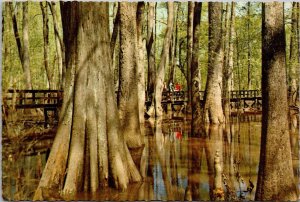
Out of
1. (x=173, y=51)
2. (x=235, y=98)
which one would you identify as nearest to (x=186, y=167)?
(x=235, y=98)

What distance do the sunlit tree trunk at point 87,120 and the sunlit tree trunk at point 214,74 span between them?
1.09 m

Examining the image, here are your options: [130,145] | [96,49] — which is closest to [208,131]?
[130,145]

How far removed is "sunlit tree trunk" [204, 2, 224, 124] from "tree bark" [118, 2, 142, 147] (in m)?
0.82

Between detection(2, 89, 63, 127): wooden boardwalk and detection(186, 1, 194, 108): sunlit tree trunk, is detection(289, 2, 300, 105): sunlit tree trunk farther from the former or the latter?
detection(2, 89, 63, 127): wooden boardwalk

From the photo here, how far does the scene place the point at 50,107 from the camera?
4.33 metres

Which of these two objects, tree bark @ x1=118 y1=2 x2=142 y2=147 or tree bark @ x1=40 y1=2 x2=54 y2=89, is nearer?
tree bark @ x1=40 y1=2 x2=54 y2=89

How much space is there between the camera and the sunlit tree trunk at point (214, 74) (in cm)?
483

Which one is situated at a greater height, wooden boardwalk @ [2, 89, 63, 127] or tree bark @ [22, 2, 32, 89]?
tree bark @ [22, 2, 32, 89]

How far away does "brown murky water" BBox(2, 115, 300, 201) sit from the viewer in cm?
431

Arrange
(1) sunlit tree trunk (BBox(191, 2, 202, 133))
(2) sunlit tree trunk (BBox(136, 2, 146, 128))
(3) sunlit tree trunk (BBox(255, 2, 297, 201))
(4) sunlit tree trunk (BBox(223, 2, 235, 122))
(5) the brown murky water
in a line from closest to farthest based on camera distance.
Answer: (3) sunlit tree trunk (BBox(255, 2, 297, 201))
(5) the brown murky water
(4) sunlit tree trunk (BBox(223, 2, 235, 122))
(1) sunlit tree trunk (BBox(191, 2, 202, 133))
(2) sunlit tree trunk (BBox(136, 2, 146, 128))

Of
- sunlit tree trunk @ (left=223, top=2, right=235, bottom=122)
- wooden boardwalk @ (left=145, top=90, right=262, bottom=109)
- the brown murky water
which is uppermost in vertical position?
sunlit tree trunk @ (left=223, top=2, right=235, bottom=122)

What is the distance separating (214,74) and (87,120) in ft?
5.08

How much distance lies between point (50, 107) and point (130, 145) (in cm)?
93

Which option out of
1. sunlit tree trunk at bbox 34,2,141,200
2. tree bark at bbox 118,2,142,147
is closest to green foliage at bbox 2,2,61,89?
sunlit tree trunk at bbox 34,2,141,200
